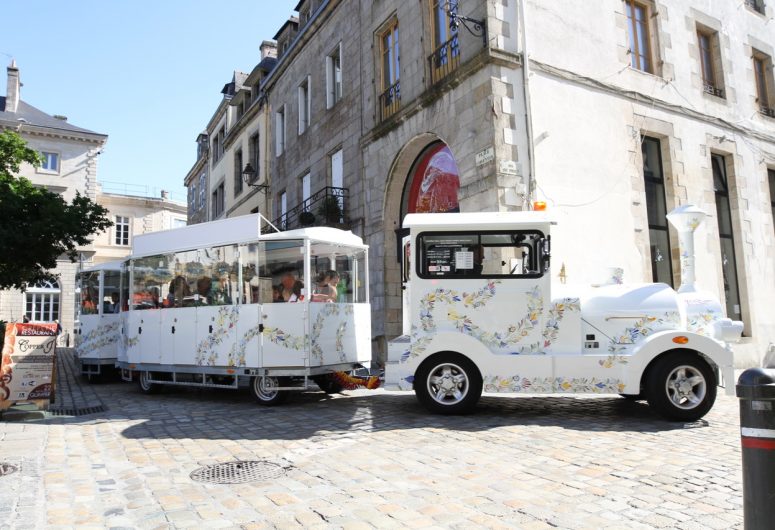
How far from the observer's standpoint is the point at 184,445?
588cm

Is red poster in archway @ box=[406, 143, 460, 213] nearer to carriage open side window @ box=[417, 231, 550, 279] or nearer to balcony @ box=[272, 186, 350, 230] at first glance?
balcony @ box=[272, 186, 350, 230]

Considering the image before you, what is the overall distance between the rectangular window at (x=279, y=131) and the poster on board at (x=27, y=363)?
1527 cm

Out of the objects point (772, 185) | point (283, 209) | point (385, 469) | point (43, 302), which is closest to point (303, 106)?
point (283, 209)

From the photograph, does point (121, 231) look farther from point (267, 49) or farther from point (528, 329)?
point (528, 329)

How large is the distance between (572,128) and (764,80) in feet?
30.6

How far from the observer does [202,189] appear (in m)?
37.4

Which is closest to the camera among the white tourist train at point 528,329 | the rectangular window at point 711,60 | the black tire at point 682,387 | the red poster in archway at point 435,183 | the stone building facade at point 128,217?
the black tire at point 682,387

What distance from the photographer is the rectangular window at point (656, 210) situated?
12875 millimetres

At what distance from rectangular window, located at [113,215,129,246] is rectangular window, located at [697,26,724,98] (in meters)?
48.3

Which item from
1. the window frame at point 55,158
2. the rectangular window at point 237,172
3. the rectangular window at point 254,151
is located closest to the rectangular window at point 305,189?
the rectangular window at point 254,151

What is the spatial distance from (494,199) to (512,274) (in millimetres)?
3627

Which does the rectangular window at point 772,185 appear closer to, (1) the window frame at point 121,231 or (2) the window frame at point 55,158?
(2) the window frame at point 55,158

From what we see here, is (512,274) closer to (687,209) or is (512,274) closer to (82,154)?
(687,209)

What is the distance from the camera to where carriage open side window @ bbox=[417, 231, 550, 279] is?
7086 mm
